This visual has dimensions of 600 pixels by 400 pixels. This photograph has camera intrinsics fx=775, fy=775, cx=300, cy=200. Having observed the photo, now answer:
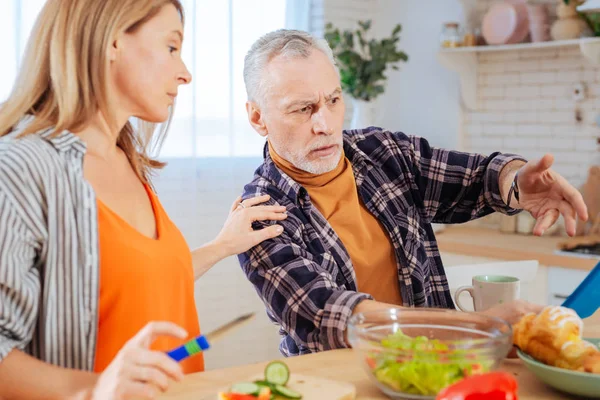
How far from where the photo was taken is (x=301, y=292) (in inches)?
71.6

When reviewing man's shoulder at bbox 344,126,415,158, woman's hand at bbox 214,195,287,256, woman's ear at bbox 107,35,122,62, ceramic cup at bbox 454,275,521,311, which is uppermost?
woman's ear at bbox 107,35,122,62

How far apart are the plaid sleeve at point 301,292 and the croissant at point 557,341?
1.31ft

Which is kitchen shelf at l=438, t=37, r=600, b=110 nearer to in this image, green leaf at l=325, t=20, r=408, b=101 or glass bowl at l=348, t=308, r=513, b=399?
green leaf at l=325, t=20, r=408, b=101

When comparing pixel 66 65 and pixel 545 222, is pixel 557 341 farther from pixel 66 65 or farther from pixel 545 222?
pixel 66 65

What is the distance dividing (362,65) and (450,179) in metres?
2.16

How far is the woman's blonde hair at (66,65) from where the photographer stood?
57.4 inches

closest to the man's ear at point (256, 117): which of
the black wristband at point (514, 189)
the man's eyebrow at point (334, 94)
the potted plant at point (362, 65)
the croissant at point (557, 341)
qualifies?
the man's eyebrow at point (334, 94)

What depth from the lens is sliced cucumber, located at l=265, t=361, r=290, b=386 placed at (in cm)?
129

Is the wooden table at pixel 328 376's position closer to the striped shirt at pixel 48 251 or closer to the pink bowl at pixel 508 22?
the striped shirt at pixel 48 251

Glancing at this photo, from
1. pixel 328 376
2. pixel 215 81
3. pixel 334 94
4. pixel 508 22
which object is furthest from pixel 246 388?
pixel 508 22

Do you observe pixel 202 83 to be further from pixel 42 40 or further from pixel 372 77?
pixel 42 40

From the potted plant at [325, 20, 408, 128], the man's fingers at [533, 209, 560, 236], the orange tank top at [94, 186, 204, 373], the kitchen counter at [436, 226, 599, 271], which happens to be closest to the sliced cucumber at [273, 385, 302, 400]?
the orange tank top at [94, 186, 204, 373]

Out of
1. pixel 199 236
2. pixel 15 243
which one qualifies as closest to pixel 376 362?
pixel 15 243

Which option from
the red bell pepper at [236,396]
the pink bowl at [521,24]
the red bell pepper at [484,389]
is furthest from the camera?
the pink bowl at [521,24]
